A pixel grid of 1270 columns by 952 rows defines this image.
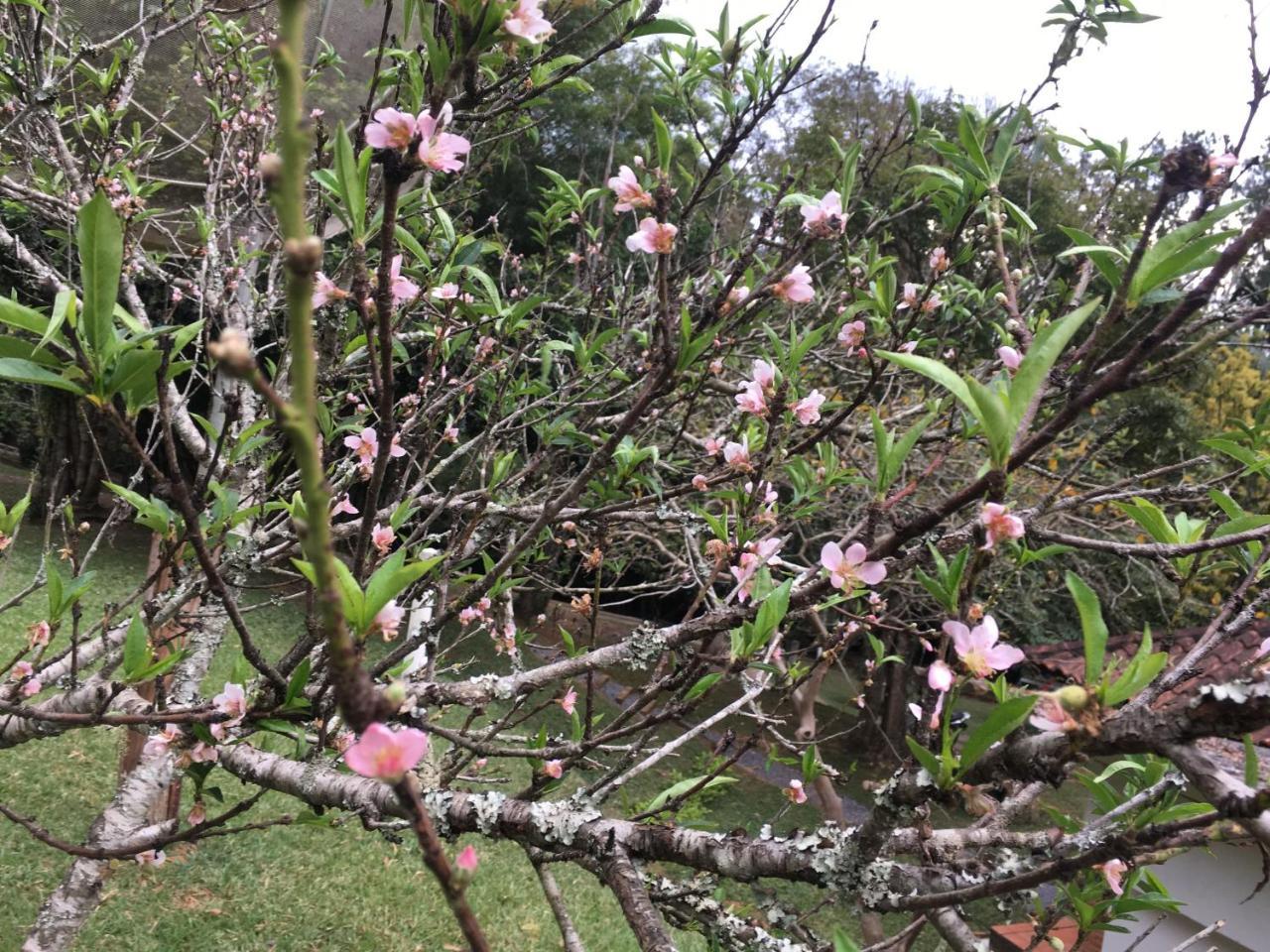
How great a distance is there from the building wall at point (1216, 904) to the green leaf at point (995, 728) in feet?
12.7

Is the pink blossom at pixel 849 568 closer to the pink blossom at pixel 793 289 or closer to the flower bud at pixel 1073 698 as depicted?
the flower bud at pixel 1073 698

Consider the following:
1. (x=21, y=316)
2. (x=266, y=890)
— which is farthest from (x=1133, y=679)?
(x=266, y=890)

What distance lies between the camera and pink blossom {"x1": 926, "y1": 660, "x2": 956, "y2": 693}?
2.55 feet

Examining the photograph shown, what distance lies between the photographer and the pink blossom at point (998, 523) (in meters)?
0.69

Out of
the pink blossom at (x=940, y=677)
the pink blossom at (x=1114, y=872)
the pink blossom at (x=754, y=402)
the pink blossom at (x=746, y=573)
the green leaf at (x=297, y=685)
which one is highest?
the pink blossom at (x=754, y=402)

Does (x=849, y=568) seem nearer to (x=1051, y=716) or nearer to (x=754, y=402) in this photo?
(x=1051, y=716)

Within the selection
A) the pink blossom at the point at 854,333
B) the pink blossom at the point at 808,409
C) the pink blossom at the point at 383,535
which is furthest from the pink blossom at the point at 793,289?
the pink blossom at the point at 383,535

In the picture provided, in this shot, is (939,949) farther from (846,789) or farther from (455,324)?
(455,324)

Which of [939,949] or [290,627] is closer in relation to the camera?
[939,949]

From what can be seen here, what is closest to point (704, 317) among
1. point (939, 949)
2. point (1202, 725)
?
point (1202, 725)

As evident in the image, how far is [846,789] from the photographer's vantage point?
844 centimetres

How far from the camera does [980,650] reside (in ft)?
2.62

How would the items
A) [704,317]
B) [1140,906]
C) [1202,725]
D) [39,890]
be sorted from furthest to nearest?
[39,890] → [1140,906] → [704,317] → [1202,725]

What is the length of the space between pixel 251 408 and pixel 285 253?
2674mm
